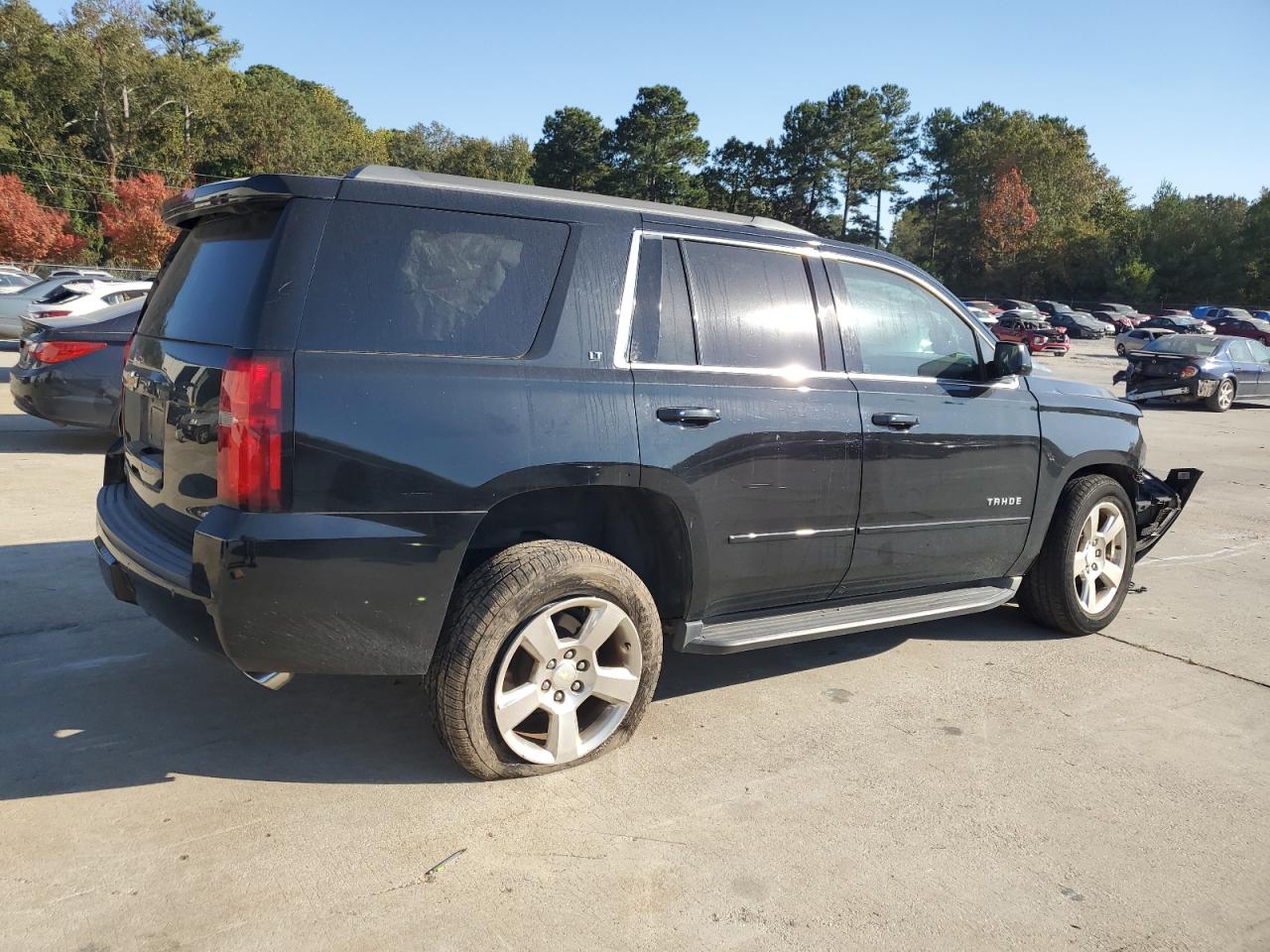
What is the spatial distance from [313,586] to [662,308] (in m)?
1.58

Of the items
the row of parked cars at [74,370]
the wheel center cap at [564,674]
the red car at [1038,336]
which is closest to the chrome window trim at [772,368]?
the wheel center cap at [564,674]

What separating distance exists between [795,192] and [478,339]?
83254mm

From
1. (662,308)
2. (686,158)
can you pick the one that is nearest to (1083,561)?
(662,308)

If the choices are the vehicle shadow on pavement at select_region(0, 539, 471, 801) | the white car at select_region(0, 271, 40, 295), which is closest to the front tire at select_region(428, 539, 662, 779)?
the vehicle shadow on pavement at select_region(0, 539, 471, 801)

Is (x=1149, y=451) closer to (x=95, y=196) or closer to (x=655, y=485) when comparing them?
(x=655, y=485)

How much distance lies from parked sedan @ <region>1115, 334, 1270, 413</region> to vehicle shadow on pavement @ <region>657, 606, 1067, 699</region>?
16436 mm

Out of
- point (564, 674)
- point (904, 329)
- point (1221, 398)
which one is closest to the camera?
point (564, 674)

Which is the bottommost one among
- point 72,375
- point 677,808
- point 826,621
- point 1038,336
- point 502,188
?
point 677,808

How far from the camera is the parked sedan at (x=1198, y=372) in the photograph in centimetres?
1962

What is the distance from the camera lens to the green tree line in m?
55.7

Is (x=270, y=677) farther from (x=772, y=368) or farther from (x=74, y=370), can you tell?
(x=74, y=370)

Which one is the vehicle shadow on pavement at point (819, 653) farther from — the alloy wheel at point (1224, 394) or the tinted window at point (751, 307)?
the alloy wheel at point (1224, 394)

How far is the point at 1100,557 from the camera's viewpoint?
533 centimetres

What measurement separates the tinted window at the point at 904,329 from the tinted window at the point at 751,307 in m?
0.29
